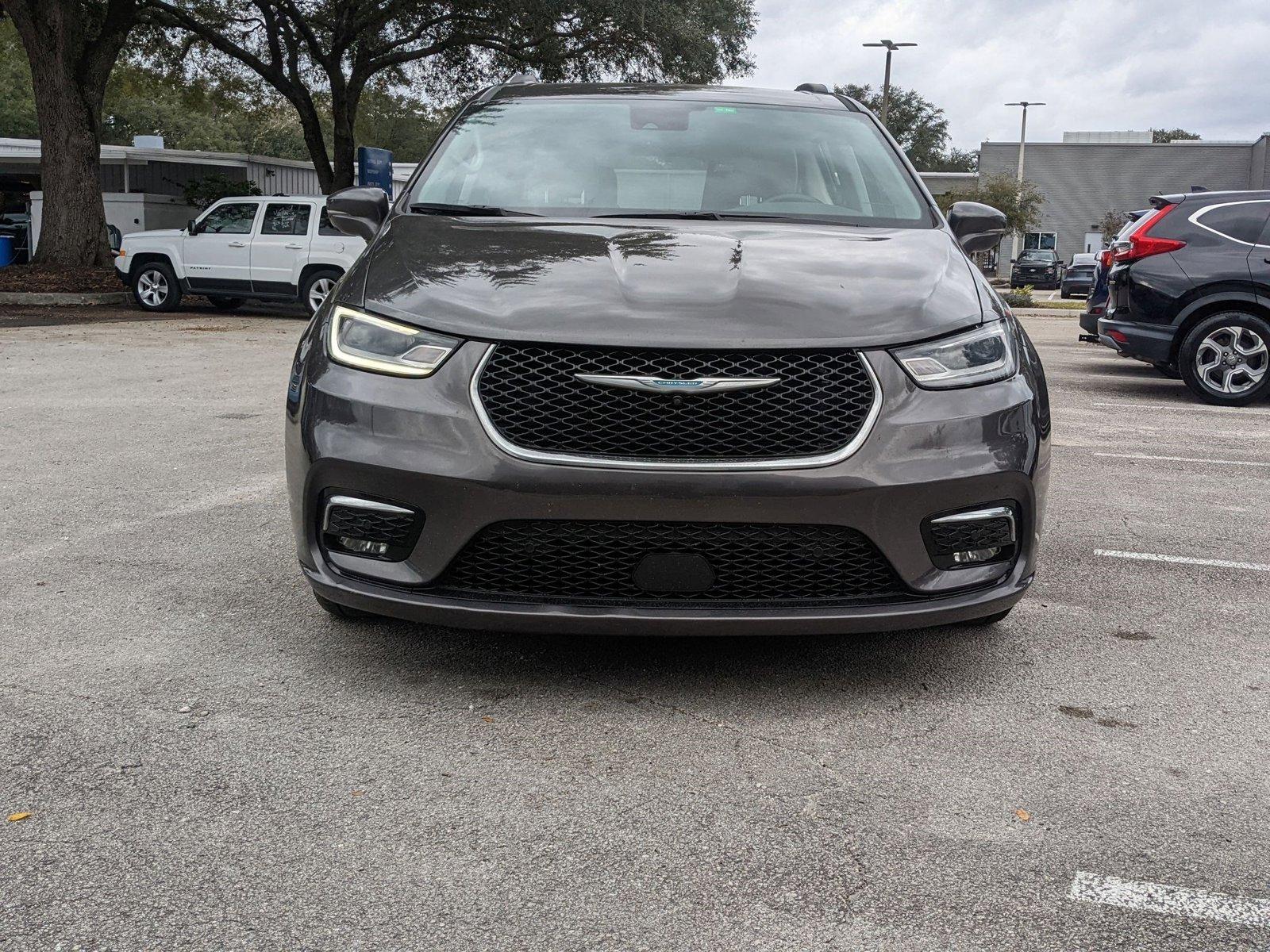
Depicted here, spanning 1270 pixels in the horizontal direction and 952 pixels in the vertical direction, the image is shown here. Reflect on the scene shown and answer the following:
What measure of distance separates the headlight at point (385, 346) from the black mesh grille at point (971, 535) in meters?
1.28

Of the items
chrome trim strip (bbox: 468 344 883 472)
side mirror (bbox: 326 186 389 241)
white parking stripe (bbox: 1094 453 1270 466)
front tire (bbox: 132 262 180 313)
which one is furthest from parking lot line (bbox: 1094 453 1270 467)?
front tire (bbox: 132 262 180 313)

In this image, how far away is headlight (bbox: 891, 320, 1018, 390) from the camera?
3277mm

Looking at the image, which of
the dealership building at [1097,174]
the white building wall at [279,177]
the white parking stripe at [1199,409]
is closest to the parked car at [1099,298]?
the white parking stripe at [1199,409]

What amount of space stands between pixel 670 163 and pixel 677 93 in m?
0.75

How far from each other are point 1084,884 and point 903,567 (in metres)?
0.96

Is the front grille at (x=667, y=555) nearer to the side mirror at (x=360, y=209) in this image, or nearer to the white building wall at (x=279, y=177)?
the side mirror at (x=360, y=209)

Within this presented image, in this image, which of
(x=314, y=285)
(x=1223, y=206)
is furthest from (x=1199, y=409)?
(x=314, y=285)

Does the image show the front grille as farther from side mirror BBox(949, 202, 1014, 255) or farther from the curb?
the curb

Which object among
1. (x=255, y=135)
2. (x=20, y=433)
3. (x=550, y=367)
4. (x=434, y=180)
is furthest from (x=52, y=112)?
(x=255, y=135)

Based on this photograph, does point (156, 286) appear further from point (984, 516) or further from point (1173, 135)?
point (1173, 135)

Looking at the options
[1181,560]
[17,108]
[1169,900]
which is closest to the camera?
[1169,900]

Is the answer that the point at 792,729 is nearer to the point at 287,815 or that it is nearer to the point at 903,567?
the point at 903,567

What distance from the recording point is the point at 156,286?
18.6 m

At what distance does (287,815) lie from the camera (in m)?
2.69
